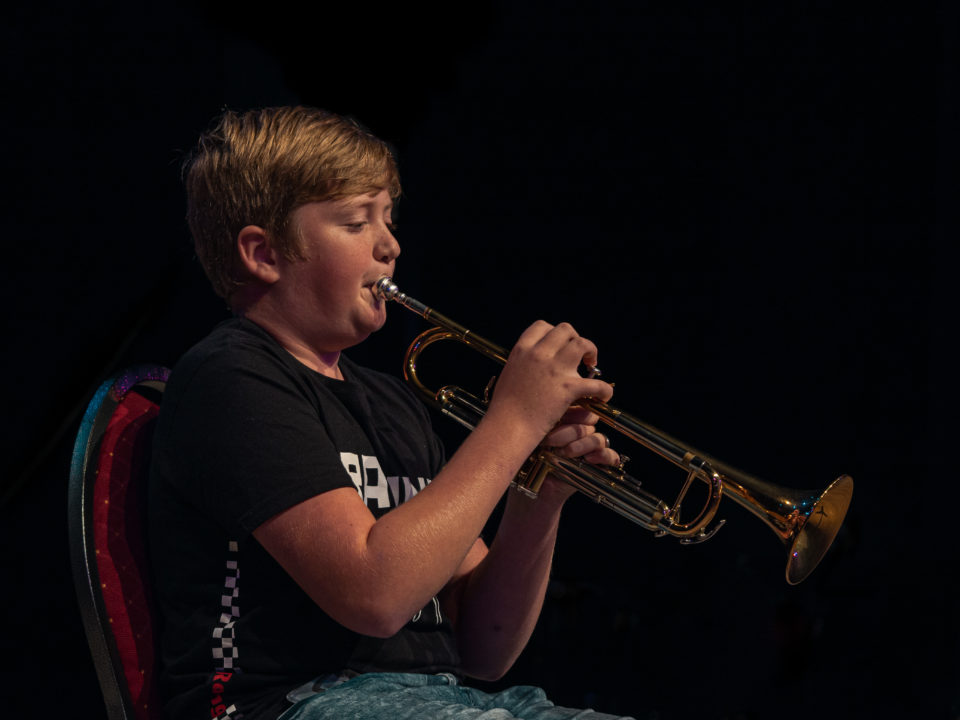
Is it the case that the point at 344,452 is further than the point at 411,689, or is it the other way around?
the point at 344,452

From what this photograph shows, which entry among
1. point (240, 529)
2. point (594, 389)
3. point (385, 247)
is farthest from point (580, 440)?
point (240, 529)

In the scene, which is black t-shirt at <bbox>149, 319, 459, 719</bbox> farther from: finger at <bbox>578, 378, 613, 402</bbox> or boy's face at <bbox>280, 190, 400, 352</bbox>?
finger at <bbox>578, 378, 613, 402</bbox>

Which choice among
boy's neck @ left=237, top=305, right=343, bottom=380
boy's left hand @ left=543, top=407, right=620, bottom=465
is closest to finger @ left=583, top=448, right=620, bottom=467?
boy's left hand @ left=543, top=407, right=620, bottom=465

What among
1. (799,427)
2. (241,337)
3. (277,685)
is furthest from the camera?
(799,427)

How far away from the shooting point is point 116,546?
3.96ft

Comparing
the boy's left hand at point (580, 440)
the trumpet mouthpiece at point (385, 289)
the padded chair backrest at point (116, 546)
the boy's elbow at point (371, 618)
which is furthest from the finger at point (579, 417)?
the padded chair backrest at point (116, 546)

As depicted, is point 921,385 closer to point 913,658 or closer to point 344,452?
point 913,658

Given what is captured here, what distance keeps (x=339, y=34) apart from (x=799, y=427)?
145 cm

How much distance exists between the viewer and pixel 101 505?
1.21 meters

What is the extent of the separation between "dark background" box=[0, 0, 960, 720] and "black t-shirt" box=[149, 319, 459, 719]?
75 centimetres

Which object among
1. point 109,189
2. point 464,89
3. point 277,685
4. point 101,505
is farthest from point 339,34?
point 277,685

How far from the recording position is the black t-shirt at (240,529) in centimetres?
112

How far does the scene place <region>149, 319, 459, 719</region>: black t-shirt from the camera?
44.2 inches

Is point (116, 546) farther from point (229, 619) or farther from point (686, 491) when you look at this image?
point (686, 491)
